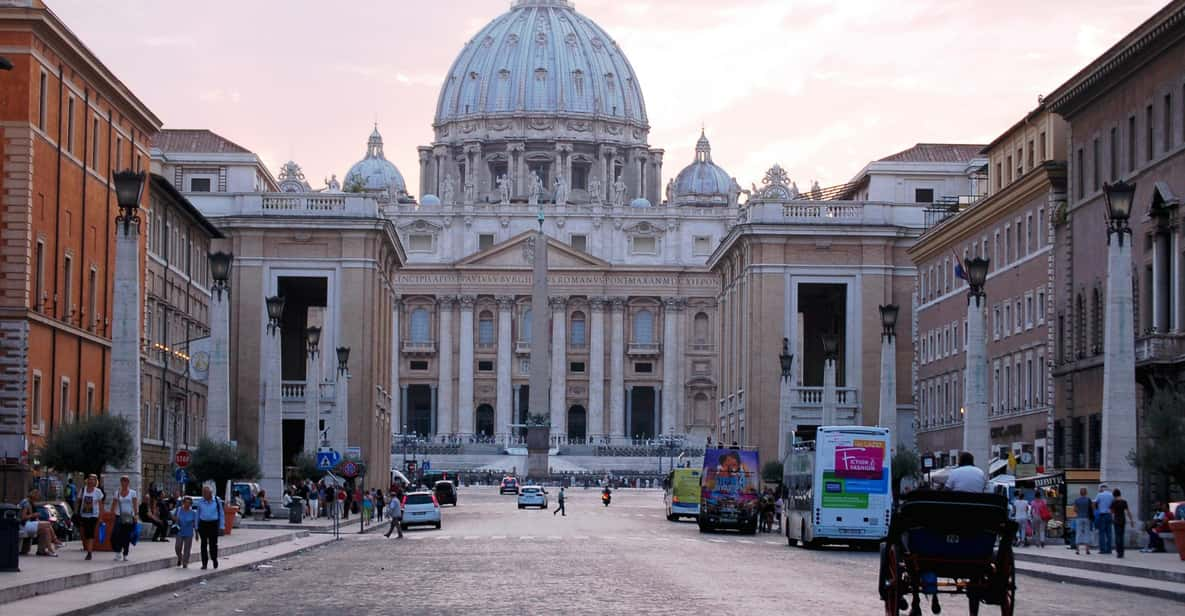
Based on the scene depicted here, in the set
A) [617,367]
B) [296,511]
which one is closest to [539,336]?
[617,367]

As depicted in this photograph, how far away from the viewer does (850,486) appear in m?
52.5

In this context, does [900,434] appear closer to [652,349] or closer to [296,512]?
[296,512]

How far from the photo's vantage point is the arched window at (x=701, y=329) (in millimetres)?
195250

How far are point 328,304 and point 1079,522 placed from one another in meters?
63.7

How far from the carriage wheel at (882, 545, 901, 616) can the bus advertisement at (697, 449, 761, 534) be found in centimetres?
4371

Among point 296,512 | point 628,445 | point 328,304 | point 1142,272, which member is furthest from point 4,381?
point 628,445

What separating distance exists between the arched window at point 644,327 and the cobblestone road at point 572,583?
138770 millimetres

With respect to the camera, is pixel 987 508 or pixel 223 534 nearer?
pixel 987 508

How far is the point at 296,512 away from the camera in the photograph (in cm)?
6775

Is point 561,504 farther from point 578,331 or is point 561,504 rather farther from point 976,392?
point 578,331

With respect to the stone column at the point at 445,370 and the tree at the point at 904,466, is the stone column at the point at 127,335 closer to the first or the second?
the tree at the point at 904,466

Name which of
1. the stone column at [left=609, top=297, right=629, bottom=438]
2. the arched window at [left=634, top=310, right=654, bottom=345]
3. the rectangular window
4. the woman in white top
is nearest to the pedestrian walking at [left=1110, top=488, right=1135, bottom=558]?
the woman in white top

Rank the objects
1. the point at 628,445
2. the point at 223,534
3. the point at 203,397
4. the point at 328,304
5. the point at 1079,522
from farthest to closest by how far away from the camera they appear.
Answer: the point at 628,445
the point at 328,304
the point at 203,397
the point at 223,534
the point at 1079,522

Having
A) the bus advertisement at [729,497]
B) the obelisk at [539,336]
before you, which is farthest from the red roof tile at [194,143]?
the bus advertisement at [729,497]
